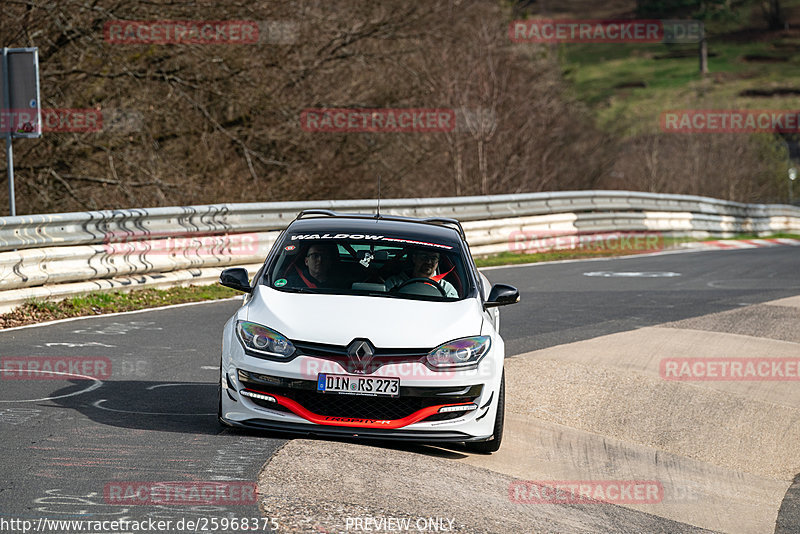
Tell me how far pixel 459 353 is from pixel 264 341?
1192mm

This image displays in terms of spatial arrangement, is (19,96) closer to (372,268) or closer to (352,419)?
(372,268)

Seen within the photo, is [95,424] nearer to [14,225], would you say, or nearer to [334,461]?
[334,461]

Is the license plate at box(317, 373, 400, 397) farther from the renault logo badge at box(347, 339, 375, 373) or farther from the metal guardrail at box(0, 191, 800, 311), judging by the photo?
the metal guardrail at box(0, 191, 800, 311)

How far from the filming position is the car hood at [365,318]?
6367 millimetres

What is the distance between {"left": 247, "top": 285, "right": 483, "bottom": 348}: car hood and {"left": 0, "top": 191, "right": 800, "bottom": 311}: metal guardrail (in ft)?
19.1

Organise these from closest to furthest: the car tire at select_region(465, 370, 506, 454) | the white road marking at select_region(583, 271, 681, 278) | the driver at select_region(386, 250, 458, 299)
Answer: the car tire at select_region(465, 370, 506, 454), the driver at select_region(386, 250, 458, 299), the white road marking at select_region(583, 271, 681, 278)

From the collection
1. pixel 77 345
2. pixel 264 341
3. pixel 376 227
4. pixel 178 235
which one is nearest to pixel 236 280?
pixel 264 341

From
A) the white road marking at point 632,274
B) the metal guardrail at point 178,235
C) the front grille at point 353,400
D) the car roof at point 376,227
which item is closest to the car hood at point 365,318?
the front grille at point 353,400

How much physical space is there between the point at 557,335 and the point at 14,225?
6.11 m

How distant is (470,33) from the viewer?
29.0 m

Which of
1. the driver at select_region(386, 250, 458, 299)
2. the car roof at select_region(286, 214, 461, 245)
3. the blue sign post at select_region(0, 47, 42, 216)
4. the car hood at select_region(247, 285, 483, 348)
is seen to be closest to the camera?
the car hood at select_region(247, 285, 483, 348)

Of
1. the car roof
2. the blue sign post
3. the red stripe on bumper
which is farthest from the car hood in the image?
the blue sign post

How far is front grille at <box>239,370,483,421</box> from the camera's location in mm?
6320

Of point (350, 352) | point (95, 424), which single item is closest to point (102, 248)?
point (95, 424)
